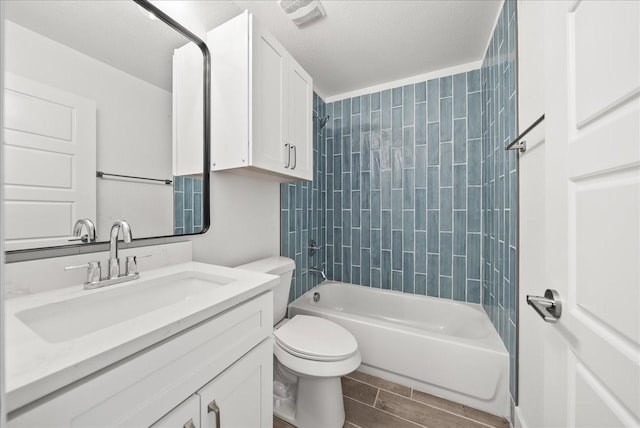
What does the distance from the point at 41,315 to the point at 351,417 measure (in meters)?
1.44

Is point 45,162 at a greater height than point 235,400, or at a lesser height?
greater

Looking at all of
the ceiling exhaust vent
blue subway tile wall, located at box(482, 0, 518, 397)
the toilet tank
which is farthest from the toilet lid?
the ceiling exhaust vent

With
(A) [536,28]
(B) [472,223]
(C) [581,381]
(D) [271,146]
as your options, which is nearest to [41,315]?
(D) [271,146]

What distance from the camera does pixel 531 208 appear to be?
1085mm

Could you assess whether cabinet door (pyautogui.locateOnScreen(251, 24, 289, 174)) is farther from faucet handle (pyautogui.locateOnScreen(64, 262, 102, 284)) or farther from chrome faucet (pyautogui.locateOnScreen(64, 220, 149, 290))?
faucet handle (pyautogui.locateOnScreen(64, 262, 102, 284))

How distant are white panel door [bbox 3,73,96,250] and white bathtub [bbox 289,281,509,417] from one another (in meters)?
1.50

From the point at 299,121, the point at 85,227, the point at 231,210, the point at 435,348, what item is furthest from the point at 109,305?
the point at 435,348

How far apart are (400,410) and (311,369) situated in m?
0.65

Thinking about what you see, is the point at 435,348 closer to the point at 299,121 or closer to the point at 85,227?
the point at 299,121

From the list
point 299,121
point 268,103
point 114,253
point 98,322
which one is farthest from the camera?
point 299,121

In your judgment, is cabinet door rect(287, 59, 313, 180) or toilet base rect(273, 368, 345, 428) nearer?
toilet base rect(273, 368, 345, 428)

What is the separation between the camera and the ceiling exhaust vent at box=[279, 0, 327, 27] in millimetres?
1409

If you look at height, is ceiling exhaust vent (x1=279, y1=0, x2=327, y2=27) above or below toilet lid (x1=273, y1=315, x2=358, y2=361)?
above

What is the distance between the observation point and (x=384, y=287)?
7.72ft
